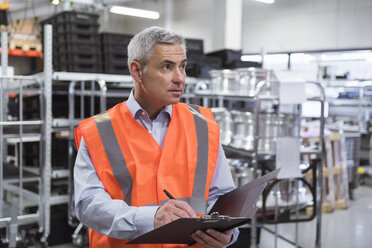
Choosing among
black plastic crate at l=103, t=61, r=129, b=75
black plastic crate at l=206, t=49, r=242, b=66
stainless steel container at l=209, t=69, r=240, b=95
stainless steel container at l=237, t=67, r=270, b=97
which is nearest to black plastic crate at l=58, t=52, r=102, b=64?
black plastic crate at l=103, t=61, r=129, b=75

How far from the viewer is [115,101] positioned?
4.70m

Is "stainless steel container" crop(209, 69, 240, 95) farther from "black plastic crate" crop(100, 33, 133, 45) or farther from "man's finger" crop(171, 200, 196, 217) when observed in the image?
"man's finger" crop(171, 200, 196, 217)

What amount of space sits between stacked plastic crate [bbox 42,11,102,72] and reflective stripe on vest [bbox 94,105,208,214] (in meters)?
2.84

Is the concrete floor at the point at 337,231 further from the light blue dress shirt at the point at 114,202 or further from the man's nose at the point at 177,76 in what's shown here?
the man's nose at the point at 177,76

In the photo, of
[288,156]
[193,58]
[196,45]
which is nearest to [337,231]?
[288,156]

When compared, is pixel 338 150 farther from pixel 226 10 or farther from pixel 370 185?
pixel 226 10

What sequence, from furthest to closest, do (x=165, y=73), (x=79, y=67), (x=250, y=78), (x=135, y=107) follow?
1. (x=79, y=67)
2. (x=250, y=78)
3. (x=135, y=107)
4. (x=165, y=73)

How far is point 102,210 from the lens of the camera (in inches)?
56.4

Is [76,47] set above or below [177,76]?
above

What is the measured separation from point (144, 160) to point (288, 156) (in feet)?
7.12

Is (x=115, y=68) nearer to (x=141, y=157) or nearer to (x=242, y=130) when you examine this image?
(x=242, y=130)

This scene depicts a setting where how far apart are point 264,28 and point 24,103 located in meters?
7.45

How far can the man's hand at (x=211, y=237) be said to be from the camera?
4.33ft

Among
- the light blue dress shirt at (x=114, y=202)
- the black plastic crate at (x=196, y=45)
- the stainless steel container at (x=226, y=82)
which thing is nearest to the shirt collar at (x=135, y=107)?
the light blue dress shirt at (x=114, y=202)
